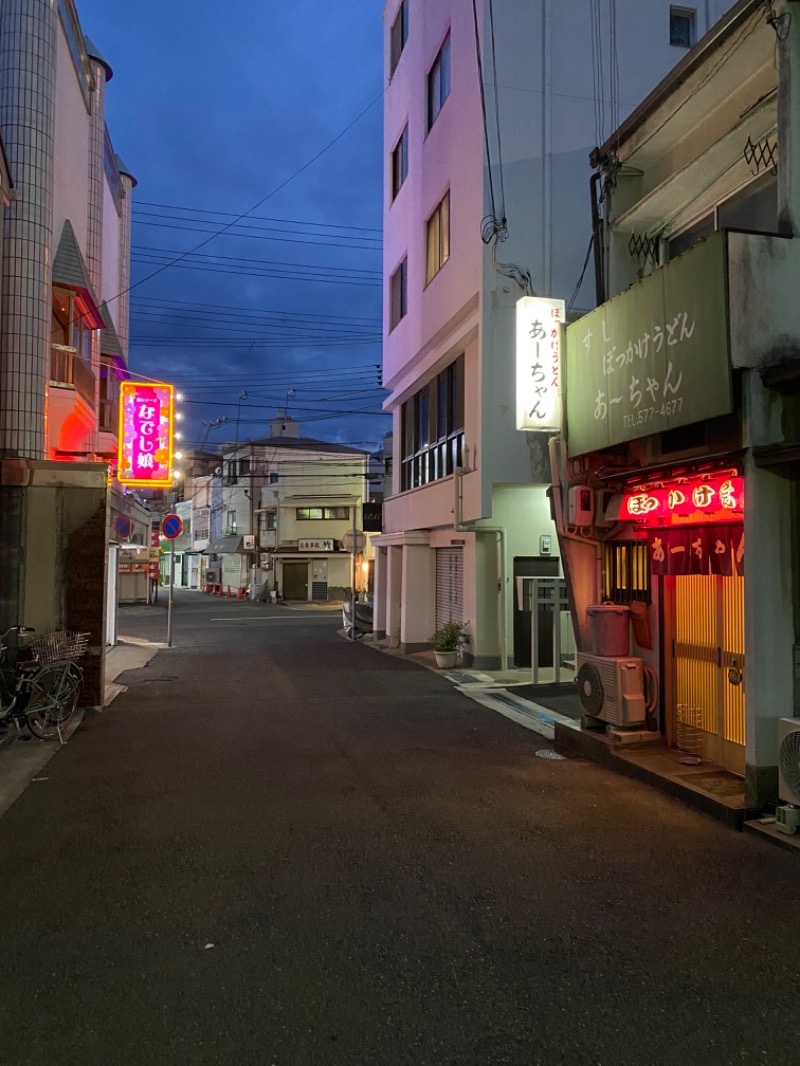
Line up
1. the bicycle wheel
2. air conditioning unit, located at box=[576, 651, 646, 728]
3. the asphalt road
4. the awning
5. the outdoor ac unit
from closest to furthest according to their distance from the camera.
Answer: the asphalt road < the outdoor ac unit < air conditioning unit, located at box=[576, 651, 646, 728] < the bicycle wheel < the awning

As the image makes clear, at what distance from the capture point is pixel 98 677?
1102 cm

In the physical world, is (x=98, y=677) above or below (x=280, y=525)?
below

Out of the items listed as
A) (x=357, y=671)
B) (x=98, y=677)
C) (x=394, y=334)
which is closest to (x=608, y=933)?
(x=98, y=677)

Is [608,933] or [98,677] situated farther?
[98,677]

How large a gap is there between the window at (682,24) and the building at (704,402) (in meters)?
9.61

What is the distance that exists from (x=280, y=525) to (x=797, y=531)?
137 ft

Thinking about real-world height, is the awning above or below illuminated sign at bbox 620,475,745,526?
above

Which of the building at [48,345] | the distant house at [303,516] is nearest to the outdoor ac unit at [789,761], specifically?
the building at [48,345]

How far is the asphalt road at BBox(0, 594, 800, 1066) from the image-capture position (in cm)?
324

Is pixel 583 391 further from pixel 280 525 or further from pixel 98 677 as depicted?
pixel 280 525

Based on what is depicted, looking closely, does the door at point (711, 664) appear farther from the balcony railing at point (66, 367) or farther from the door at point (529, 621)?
the balcony railing at point (66, 367)

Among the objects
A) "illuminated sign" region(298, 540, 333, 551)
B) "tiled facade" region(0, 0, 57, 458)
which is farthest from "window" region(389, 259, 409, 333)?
"illuminated sign" region(298, 540, 333, 551)

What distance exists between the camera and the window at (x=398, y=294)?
20688mm

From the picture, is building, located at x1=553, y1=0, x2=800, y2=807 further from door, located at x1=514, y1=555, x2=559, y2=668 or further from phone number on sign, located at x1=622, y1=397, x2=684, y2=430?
door, located at x1=514, y1=555, x2=559, y2=668
